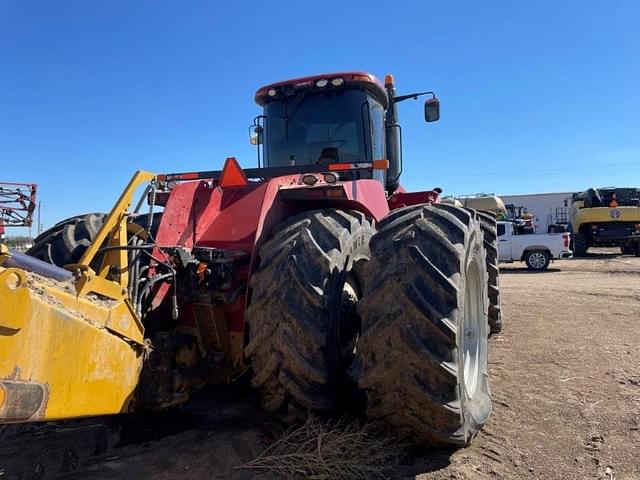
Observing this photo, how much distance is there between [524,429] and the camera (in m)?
3.83

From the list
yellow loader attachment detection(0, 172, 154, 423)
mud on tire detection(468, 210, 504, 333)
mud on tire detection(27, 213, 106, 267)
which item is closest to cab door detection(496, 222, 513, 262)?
mud on tire detection(468, 210, 504, 333)

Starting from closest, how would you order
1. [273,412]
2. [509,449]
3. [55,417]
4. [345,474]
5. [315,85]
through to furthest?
[55,417] < [345,474] < [273,412] < [509,449] < [315,85]

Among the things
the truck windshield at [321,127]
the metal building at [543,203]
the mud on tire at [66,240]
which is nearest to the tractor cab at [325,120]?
the truck windshield at [321,127]

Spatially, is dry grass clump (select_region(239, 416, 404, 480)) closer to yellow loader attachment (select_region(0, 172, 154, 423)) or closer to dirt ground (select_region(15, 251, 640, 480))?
dirt ground (select_region(15, 251, 640, 480))

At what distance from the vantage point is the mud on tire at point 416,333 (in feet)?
9.04

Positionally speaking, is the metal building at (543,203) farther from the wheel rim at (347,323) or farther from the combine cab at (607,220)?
the wheel rim at (347,323)

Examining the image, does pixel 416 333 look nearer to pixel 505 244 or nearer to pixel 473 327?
pixel 473 327

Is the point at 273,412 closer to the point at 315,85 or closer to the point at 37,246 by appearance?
the point at 37,246

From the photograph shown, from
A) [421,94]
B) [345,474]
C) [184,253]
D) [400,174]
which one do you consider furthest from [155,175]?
[421,94]

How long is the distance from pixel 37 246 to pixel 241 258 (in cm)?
208

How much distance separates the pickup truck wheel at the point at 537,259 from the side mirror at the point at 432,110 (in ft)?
46.0

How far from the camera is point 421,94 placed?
6.52 metres

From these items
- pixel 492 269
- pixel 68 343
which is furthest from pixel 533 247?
pixel 68 343

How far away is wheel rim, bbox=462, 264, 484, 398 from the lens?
3.71 metres
